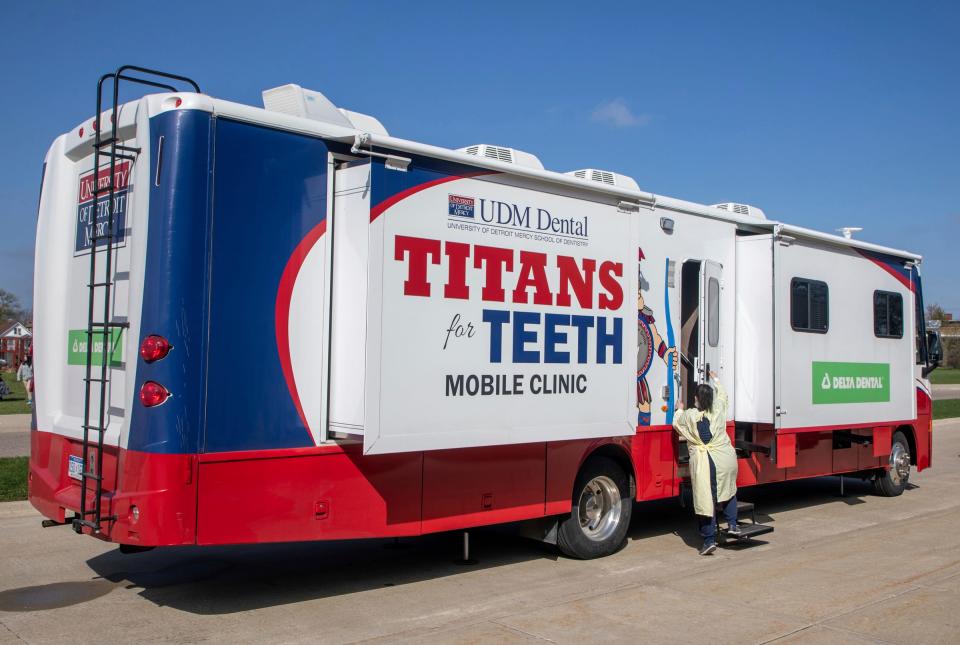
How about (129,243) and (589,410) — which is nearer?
(129,243)

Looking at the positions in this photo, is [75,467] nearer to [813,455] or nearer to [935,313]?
[813,455]

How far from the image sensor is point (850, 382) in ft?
34.4

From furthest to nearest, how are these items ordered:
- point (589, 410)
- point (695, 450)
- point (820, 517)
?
point (820, 517), point (695, 450), point (589, 410)

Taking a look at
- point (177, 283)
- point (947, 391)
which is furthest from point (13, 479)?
point (947, 391)

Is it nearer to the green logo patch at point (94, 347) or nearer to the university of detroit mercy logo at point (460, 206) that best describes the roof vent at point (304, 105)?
the university of detroit mercy logo at point (460, 206)

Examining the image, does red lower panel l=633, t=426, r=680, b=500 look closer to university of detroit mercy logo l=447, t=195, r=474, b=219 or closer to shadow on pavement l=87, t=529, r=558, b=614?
shadow on pavement l=87, t=529, r=558, b=614

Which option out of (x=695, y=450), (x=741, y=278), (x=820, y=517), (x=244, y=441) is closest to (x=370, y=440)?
(x=244, y=441)

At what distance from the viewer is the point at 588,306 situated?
Result: 7.46 meters

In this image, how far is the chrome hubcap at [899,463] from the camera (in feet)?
39.0

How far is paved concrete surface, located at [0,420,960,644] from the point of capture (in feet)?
19.0

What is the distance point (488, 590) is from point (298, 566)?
5.70ft

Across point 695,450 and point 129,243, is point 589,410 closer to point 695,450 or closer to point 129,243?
point 695,450

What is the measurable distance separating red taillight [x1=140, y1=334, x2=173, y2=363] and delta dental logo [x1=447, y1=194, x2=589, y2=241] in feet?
7.10

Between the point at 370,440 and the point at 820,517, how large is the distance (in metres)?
6.63
